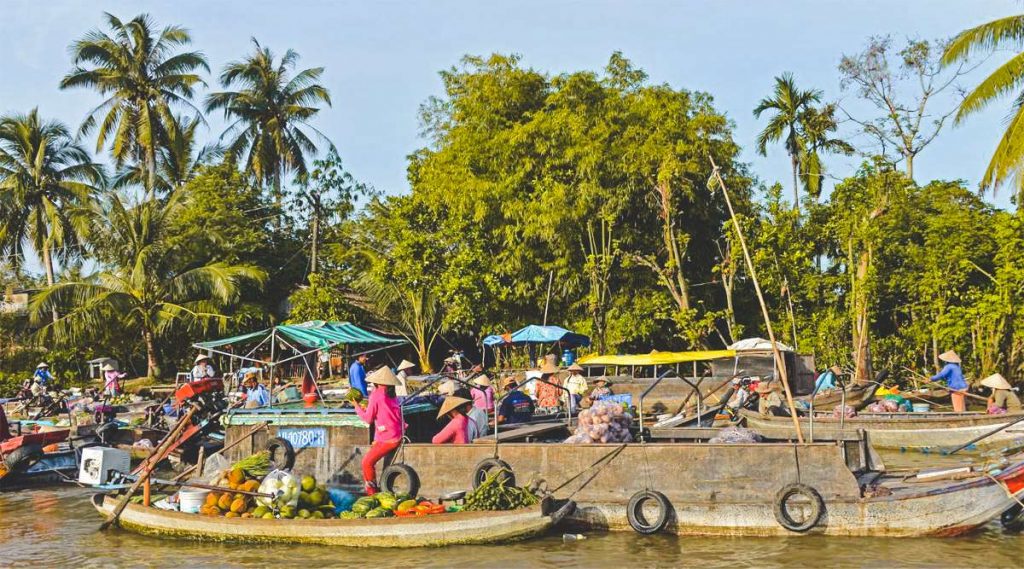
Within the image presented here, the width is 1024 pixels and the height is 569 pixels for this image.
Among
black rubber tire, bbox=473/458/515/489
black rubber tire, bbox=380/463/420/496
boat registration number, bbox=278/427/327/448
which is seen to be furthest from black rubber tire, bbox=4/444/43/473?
black rubber tire, bbox=473/458/515/489

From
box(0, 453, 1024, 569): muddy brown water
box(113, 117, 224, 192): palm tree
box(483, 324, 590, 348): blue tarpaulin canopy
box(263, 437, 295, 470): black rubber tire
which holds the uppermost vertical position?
box(113, 117, 224, 192): palm tree

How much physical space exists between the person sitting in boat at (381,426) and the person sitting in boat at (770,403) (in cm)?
794

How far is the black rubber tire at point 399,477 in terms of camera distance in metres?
10.6

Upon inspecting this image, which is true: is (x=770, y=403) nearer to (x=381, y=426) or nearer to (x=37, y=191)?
(x=381, y=426)

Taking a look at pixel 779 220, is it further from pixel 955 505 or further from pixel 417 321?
pixel 955 505

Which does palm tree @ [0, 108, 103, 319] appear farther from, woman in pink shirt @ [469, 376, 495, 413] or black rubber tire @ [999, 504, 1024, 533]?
black rubber tire @ [999, 504, 1024, 533]

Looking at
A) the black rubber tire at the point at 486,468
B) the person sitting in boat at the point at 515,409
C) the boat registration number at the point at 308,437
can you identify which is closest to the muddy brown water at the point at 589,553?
the black rubber tire at the point at 486,468

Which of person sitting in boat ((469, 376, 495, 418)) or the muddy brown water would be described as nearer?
the muddy brown water

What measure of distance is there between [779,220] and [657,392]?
786 cm

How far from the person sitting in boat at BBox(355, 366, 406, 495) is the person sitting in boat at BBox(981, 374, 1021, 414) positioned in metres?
10.3

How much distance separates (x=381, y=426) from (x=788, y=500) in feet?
15.1

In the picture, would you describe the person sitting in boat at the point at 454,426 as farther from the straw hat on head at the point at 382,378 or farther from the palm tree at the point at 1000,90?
the palm tree at the point at 1000,90

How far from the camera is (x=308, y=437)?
37.3 feet

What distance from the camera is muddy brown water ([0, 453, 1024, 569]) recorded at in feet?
29.0
